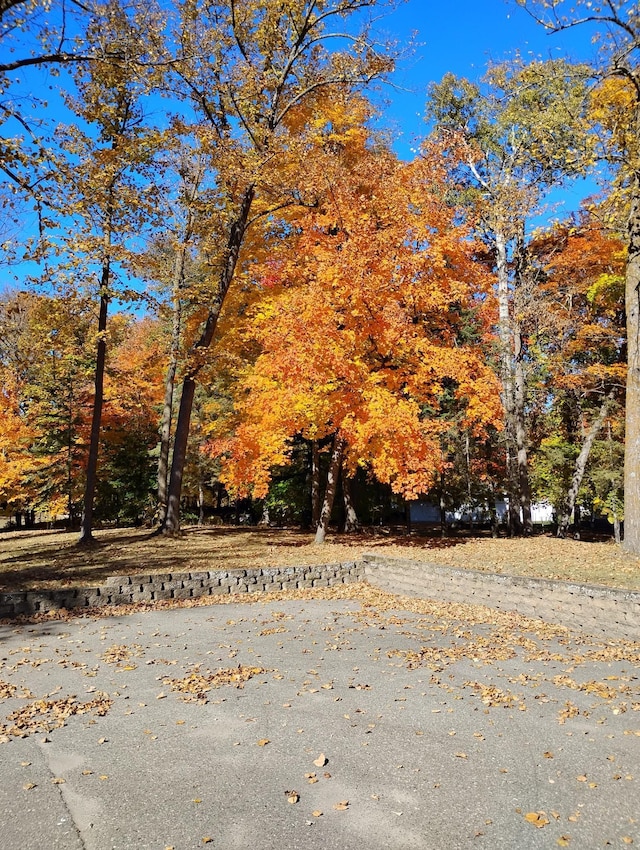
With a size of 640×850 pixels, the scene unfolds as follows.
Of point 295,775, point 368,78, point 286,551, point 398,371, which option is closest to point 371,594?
point 286,551

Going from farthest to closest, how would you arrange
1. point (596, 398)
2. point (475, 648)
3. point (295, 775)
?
1. point (596, 398)
2. point (475, 648)
3. point (295, 775)

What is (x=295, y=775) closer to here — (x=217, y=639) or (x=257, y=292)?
(x=217, y=639)

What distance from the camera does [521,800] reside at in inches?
143

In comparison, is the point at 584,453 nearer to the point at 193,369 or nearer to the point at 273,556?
the point at 273,556

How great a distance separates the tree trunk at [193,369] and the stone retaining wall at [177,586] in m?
5.82

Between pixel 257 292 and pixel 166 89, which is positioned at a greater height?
pixel 166 89

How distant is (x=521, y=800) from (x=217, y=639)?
15.5 feet

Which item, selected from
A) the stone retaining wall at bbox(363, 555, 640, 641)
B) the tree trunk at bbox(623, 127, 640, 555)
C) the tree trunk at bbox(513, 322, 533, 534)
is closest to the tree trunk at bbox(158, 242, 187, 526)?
the stone retaining wall at bbox(363, 555, 640, 641)

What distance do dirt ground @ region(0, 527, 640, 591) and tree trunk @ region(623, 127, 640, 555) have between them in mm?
678

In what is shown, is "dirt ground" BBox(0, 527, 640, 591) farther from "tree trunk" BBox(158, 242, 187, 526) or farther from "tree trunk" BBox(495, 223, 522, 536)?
"tree trunk" BBox(495, 223, 522, 536)

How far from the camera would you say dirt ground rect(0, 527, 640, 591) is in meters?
10.8

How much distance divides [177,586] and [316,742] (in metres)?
6.32

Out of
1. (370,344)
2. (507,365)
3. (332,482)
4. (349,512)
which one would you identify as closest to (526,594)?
(370,344)

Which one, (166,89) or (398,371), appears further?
(398,371)
